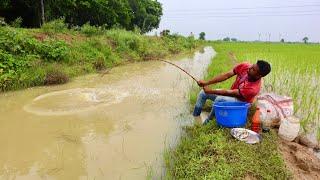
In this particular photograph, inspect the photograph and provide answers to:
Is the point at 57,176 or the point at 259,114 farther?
the point at 259,114

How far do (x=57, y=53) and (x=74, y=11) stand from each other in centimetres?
1434

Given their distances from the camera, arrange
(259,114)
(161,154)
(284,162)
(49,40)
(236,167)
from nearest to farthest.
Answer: (236,167)
(284,162)
(161,154)
(259,114)
(49,40)

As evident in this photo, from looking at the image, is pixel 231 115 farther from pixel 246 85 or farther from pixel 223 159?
pixel 223 159

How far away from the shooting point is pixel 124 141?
491 centimetres

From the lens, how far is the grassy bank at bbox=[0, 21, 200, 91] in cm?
867

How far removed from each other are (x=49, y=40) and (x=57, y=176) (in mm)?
8060

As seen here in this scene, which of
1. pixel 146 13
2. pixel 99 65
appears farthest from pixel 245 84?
pixel 146 13

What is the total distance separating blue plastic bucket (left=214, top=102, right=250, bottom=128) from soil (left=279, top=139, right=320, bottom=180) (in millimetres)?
550

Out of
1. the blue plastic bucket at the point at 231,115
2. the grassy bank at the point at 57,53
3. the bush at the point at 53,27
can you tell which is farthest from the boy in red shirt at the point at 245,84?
the bush at the point at 53,27

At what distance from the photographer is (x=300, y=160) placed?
13.3 ft

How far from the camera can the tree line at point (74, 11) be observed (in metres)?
19.3

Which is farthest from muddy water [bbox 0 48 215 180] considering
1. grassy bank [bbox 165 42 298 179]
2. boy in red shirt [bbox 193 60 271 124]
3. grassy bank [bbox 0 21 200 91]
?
boy in red shirt [bbox 193 60 271 124]

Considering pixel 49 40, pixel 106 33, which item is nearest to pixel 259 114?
pixel 49 40

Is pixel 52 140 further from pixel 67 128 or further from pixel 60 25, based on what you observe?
pixel 60 25
